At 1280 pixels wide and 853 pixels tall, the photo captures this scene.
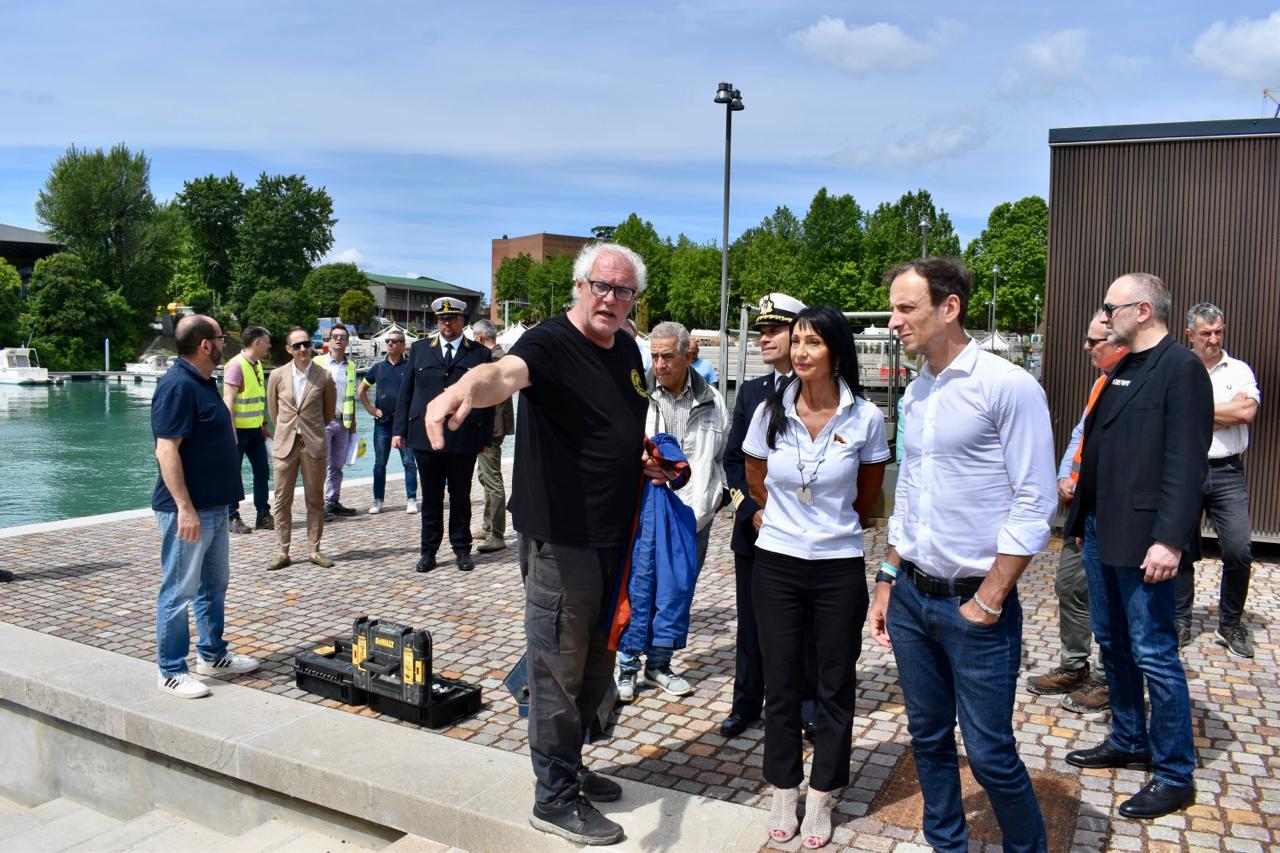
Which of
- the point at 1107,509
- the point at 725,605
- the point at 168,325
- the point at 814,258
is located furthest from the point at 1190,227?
the point at 168,325

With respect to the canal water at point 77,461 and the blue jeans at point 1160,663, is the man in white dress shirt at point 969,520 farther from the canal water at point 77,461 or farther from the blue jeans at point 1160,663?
the canal water at point 77,461

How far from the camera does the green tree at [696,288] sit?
268ft

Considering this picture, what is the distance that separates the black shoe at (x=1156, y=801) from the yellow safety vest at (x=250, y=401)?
8.31 metres

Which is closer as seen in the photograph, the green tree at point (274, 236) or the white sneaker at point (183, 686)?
the white sneaker at point (183, 686)

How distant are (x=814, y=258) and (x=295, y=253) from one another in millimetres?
56578

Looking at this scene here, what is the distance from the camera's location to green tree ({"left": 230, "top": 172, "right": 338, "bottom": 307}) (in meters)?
96.7

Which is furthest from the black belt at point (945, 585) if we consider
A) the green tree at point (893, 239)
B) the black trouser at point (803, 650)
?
Answer: the green tree at point (893, 239)

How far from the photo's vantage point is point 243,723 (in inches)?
191

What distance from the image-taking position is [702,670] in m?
5.87

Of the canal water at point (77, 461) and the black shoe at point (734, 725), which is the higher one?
the black shoe at point (734, 725)

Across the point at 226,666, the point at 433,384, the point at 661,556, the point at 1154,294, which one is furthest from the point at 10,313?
the point at 1154,294

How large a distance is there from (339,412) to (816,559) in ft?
29.0

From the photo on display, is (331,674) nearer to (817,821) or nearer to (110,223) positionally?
(817,821)

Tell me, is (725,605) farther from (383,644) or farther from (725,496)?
(383,644)
